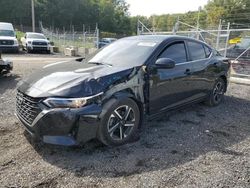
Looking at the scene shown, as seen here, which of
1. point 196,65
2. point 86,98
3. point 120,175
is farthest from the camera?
point 196,65

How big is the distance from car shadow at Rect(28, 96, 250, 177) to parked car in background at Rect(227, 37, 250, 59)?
6.50m

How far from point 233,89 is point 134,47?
4.73 metres

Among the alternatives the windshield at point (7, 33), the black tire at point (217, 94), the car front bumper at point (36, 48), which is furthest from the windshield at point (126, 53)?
the car front bumper at point (36, 48)

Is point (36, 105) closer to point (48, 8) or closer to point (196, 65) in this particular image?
point (196, 65)

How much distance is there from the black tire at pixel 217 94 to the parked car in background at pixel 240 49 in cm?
517

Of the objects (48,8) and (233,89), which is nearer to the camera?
(233,89)

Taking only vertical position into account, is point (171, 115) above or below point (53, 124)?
below

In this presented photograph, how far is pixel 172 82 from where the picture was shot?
4617mm

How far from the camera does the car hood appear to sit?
11.2ft

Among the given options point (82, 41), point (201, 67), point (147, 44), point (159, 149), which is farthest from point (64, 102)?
point (82, 41)

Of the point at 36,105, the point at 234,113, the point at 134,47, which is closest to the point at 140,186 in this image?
the point at 36,105

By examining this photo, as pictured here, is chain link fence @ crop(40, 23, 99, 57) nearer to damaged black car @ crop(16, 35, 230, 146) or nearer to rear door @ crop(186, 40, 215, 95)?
rear door @ crop(186, 40, 215, 95)

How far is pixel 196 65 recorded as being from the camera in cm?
526

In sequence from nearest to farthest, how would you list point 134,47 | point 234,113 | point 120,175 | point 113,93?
1. point 120,175
2. point 113,93
3. point 134,47
4. point 234,113
